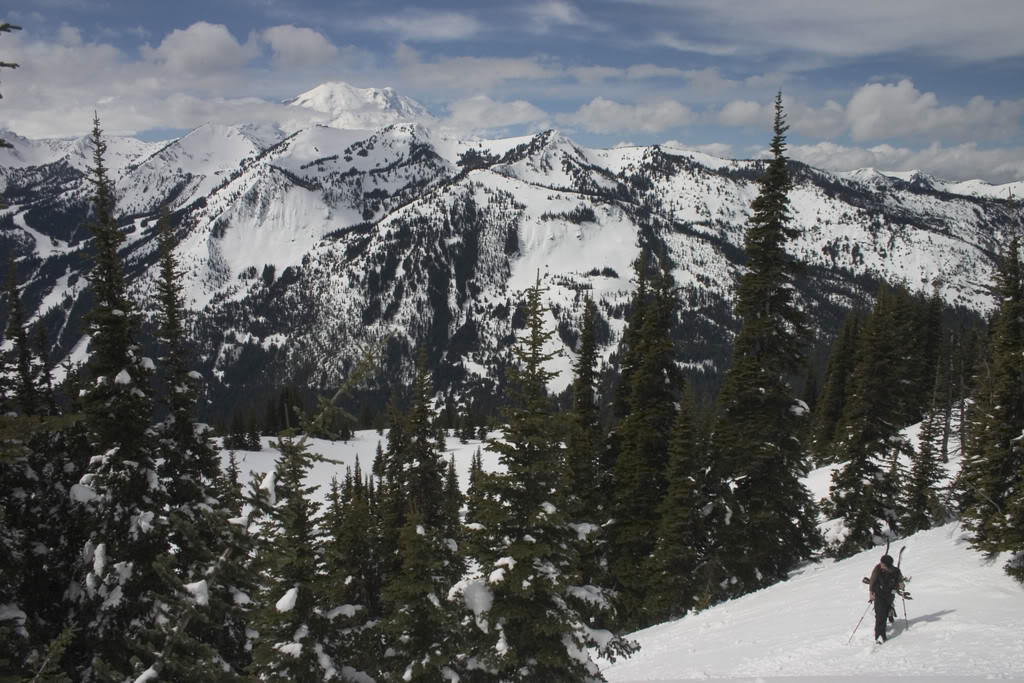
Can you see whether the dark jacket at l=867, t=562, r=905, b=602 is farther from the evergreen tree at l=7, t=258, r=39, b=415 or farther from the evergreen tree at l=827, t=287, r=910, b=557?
the evergreen tree at l=7, t=258, r=39, b=415

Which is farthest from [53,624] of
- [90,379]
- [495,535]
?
[495,535]

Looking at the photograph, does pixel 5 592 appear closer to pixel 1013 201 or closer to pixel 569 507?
pixel 569 507

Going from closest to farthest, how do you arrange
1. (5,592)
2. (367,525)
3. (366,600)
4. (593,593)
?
1. (5,592)
2. (593,593)
3. (366,600)
4. (367,525)

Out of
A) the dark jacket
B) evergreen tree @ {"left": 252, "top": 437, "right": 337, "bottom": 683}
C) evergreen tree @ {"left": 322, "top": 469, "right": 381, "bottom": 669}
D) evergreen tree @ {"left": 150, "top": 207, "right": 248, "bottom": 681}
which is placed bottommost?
evergreen tree @ {"left": 322, "top": 469, "right": 381, "bottom": 669}

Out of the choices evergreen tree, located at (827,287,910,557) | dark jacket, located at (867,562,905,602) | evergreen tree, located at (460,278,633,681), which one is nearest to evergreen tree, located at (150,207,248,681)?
evergreen tree, located at (460,278,633,681)

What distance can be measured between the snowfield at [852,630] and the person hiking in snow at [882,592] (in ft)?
1.19

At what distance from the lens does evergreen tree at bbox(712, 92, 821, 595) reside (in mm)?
20562

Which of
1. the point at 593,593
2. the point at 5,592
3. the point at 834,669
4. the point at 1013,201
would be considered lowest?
the point at 834,669

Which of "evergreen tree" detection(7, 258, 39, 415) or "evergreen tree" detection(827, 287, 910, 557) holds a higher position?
"evergreen tree" detection(7, 258, 39, 415)

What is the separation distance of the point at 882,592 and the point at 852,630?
182 cm

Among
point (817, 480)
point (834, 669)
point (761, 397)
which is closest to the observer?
point (834, 669)

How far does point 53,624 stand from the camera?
12.5 meters

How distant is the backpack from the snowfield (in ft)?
3.57

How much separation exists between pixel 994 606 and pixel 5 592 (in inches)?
780
